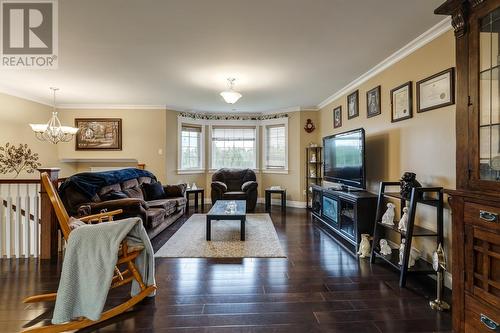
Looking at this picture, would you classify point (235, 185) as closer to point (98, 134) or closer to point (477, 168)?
point (98, 134)

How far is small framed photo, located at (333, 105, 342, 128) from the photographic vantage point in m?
5.12

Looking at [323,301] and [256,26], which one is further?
[256,26]

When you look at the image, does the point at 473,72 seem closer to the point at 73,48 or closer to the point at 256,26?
the point at 256,26

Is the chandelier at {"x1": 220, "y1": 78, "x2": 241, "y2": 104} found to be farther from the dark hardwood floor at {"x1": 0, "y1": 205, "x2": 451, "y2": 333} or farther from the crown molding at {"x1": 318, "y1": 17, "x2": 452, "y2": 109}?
the dark hardwood floor at {"x1": 0, "y1": 205, "x2": 451, "y2": 333}

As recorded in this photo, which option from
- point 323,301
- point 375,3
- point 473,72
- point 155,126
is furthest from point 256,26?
point 155,126

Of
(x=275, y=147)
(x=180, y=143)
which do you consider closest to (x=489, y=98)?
(x=275, y=147)

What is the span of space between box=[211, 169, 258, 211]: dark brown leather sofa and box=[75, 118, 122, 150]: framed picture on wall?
2570 millimetres

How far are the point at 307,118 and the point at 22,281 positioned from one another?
5823 millimetres

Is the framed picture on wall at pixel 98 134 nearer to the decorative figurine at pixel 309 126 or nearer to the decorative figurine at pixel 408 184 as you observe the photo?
the decorative figurine at pixel 309 126

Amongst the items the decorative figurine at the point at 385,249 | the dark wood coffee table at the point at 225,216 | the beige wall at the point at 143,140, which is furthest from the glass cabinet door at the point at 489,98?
the beige wall at the point at 143,140

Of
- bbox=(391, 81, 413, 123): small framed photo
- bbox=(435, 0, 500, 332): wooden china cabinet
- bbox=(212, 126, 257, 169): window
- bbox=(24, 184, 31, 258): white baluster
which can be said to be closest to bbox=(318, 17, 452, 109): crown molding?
bbox=(391, 81, 413, 123): small framed photo

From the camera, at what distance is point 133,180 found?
15.8 ft

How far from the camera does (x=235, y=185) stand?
21.7 feet

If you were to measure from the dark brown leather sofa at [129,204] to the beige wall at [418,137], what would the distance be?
10.9 ft
